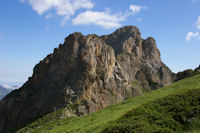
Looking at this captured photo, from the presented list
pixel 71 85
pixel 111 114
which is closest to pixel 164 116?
pixel 111 114

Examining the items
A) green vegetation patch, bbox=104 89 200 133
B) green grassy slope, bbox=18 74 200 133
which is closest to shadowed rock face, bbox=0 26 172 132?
green grassy slope, bbox=18 74 200 133

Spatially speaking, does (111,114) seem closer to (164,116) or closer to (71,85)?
(164,116)

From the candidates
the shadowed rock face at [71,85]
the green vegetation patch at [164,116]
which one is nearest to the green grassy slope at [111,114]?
the green vegetation patch at [164,116]

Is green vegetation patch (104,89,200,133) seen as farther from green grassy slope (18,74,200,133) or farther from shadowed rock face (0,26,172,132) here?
shadowed rock face (0,26,172,132)

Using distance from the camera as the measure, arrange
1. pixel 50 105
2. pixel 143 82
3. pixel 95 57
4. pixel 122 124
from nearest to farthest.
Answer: pixel 122 124
pixel 50 105
pixel 95 57
pixel 143 82

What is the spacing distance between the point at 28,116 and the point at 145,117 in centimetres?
5888

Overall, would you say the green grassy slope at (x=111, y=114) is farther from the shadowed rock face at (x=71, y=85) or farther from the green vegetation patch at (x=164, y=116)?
the shadowed rock face at (x=71, y=85)

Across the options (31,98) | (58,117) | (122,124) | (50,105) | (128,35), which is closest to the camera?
(122,124)

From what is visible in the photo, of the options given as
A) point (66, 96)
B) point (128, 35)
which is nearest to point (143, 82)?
point (128, 35)

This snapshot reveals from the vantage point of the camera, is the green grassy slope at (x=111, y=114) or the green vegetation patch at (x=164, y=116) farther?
the green grassy slope at (x=111, y=114)

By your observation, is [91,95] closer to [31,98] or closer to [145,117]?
[31,98]

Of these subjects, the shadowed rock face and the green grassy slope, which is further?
the shadowed rock face

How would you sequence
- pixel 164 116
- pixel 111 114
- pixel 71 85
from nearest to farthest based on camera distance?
pixel 164 116 → pixel 111 114 → pixel 71 85

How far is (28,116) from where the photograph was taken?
6556 centimetres
